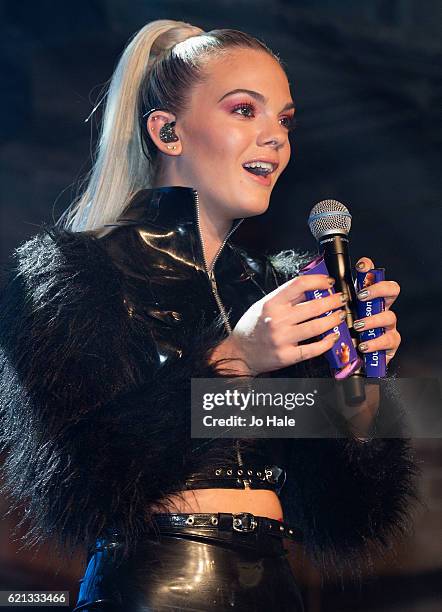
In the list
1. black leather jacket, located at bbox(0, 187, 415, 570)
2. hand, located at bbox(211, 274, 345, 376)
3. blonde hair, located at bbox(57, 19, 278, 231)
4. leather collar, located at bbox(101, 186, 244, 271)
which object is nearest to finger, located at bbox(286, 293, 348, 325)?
hand, located at bbox(211, 274, 345, 376)

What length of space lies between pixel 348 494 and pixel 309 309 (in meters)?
0.35

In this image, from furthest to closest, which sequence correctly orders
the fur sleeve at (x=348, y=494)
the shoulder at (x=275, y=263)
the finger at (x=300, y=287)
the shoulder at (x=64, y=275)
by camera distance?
1. the shoulder at (x=275, y=263)
2. the fur sleeve at (x=348, y=494)
3. the shoulder at (x=64, y=275)
4. the finger at (x=300, y=287)

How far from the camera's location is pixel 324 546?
130cm

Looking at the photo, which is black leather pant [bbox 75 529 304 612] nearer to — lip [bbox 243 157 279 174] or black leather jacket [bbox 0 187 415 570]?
black leather jacket [bbox 0 187 415 570]

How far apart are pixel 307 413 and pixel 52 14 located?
0.90m

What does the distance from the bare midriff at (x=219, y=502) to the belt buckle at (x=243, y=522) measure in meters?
0.01

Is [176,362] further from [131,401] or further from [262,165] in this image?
[262,165]

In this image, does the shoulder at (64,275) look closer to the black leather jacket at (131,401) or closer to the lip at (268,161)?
the black leather jacket at (131,401)

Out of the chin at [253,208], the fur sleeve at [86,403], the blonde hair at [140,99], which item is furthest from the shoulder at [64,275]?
the chin at [253,208]

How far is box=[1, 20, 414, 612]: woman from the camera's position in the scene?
1084mm

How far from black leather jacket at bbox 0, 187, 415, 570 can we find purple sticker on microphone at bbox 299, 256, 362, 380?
151 millimetres

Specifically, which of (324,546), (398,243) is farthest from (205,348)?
(398,243)

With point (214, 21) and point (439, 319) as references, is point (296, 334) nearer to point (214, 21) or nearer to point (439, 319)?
point (439, 319)

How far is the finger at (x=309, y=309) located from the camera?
1.06 meters
